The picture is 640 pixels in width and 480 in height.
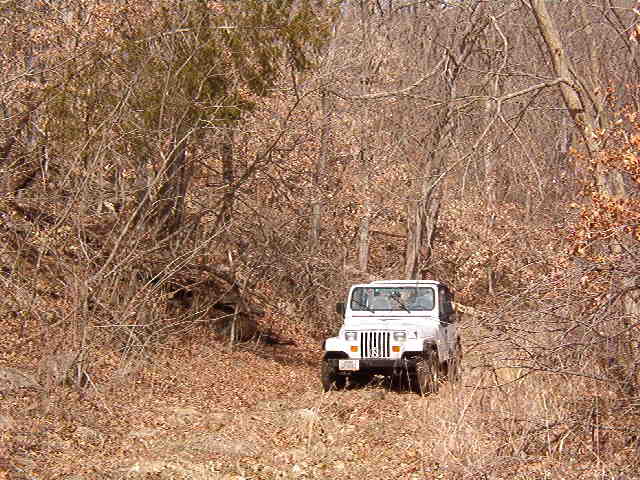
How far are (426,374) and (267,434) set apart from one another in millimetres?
2703

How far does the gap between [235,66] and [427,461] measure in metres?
7.77

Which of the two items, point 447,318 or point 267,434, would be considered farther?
point 447,318

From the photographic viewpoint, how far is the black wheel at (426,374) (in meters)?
11.1

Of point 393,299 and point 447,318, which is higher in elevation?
point 393,299

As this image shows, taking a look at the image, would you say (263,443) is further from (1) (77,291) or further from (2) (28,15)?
(2) (28,15)

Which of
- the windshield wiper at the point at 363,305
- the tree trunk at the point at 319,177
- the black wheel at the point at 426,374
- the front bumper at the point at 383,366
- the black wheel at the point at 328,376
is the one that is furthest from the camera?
the tree trunk at the point at 319,177

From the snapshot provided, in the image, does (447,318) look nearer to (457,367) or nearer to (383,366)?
(383,366)

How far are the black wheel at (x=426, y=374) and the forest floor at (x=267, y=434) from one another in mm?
198

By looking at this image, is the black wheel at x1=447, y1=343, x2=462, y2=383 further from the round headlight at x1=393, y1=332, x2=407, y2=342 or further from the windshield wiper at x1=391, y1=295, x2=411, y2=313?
the windshield wiper at x1=391, y1=295, x2=411, y2=313

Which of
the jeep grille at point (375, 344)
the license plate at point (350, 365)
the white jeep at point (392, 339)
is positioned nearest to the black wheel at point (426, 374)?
the white jeep at point (392, 339)

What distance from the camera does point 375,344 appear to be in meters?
11.7

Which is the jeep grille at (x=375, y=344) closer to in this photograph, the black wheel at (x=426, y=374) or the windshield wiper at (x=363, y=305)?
the black wheel at (x=426, y=374)

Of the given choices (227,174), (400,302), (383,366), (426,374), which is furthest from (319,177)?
(426,374)

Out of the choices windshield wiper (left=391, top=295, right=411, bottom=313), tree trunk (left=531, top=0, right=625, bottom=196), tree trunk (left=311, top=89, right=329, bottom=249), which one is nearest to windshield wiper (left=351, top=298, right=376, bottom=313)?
windshield wiper (left=391, top=295, right=411, bottom=313)
